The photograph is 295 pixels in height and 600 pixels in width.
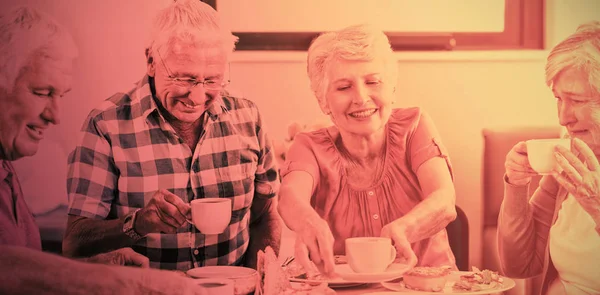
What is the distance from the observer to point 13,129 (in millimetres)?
2010

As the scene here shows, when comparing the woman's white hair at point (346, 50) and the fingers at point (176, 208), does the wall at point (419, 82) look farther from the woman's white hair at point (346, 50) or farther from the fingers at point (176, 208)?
the fingers at point (176, 208)

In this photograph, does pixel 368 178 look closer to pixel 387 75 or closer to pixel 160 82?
pixel 387 75

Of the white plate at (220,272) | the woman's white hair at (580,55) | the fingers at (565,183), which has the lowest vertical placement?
the white plate at (220,272)

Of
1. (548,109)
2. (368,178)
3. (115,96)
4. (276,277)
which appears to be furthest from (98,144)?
(548,109)

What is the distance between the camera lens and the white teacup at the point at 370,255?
175 cm

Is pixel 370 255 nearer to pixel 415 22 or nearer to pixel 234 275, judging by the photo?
pixel 234 275

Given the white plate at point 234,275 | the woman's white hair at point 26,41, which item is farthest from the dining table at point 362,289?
the woman's white hair at point 26,41

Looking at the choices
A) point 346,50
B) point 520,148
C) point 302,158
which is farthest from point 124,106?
point 520,148

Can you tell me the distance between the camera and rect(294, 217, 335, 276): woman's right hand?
187cm

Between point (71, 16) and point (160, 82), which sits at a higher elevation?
point (71, 16)

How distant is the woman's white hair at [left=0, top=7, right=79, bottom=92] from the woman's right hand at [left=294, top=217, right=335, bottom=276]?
0.89 metres

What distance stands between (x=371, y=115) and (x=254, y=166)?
386mm

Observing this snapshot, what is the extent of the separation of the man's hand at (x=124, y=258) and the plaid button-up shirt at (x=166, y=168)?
0.02 m

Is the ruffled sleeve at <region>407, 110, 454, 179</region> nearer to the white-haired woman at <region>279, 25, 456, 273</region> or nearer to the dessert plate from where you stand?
the white-haired woman at <region>279, 25, 456, 273</region>
